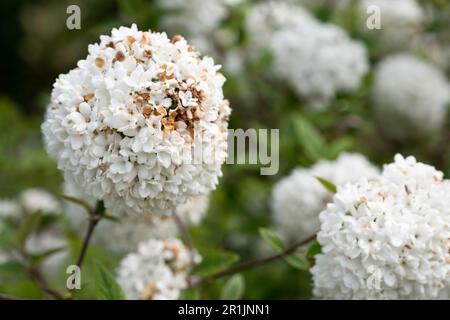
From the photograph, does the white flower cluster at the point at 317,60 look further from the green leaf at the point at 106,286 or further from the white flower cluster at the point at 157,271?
the green leaf at the point at 106,286

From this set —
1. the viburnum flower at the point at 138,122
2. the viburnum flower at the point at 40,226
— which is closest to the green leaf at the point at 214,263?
the viburnum flower at the point at 138,122

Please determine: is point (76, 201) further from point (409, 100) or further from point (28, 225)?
point (409, 100)

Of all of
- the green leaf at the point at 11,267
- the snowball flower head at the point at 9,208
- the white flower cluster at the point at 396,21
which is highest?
the white flower cluster at the point at 396,21

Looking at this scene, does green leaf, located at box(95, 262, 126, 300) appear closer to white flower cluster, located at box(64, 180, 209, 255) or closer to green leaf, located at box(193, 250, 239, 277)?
green leaf, located at box(193, 250, 239, 277)

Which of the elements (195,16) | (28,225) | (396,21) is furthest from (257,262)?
(396,21)

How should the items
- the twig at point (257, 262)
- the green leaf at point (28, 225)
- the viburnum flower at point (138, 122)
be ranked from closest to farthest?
1. the viburnum flower at point (138, 122)
2. the twig at point (257, 262)
3. the green leaf at point (28, 225)
